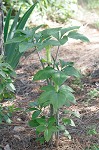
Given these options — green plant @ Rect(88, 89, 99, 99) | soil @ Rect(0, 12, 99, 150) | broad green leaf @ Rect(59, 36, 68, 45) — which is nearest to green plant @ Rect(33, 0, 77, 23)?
soil @ Rect(0, 12, 99, 150)

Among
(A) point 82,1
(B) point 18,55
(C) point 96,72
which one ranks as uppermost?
(B) point 18,55

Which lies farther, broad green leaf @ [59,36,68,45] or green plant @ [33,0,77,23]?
green plant @ [33,0,77,23]

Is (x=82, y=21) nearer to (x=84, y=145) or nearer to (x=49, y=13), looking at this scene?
(x=49, y=13)

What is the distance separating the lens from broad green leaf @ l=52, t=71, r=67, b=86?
174cm

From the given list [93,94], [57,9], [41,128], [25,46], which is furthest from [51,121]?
[57,9]

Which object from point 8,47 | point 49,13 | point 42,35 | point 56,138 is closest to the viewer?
point 42,35

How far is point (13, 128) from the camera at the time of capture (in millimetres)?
2455

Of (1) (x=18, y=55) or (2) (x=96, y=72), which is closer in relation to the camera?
(1) (x=18, y=55)

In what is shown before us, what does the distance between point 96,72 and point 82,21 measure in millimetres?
3012

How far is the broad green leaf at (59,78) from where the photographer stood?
68.6 inches

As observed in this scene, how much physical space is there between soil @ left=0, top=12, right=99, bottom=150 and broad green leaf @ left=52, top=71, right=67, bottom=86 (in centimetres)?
61

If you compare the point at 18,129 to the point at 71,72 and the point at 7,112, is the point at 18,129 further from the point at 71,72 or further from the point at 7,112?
the point at 71,72

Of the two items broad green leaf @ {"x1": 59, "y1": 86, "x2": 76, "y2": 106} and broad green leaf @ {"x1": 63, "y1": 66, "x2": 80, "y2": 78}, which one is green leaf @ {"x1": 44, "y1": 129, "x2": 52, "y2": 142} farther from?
broad green leaf @ {"x1": 63, "y1": 66, "x2": 80, "y2": 78}

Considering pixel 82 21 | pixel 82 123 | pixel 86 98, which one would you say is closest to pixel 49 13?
pixel 82 21
